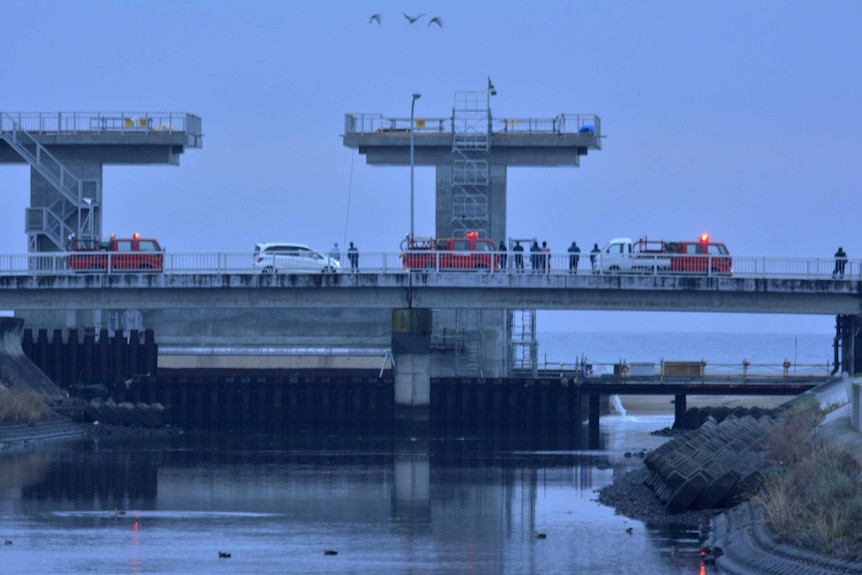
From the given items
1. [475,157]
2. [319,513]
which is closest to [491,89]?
[475,157]

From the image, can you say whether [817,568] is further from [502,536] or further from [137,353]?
[137,353]

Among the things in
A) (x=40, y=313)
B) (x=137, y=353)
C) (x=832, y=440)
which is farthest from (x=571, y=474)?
(x=40, y=313)

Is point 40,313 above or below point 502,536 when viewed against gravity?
above

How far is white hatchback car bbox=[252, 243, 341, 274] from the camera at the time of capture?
234ft

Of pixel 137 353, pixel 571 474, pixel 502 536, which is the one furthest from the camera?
pixel 137 353

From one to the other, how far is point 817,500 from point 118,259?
47154mm

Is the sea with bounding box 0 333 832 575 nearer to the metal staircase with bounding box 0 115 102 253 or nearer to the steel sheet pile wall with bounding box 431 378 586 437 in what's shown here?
the steel sheet pile wall with bounding box 431 378 586 437

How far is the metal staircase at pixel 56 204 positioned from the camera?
8538cm

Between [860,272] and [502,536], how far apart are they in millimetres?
38956

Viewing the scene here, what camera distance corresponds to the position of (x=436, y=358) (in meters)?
81.8

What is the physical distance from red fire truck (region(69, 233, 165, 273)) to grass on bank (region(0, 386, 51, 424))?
6.59 meters

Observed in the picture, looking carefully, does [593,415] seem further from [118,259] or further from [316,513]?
[316,513]

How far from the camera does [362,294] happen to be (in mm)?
69062

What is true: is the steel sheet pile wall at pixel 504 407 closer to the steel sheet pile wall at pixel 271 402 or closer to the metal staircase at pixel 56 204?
the steel sheet pile wall at pixel 271 402
